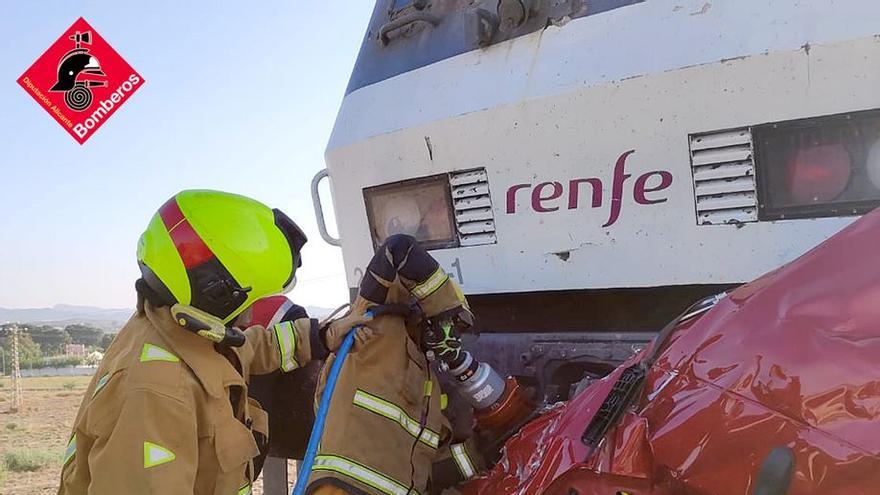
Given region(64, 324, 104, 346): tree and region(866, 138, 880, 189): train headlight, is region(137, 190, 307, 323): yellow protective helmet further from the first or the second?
region(64, 324, 104, 346): tree

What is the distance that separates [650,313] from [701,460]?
3.15 feet

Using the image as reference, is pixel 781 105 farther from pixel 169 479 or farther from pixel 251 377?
pixel 251 377

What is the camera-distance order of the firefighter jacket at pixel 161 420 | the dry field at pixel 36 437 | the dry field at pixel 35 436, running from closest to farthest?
1. the firefighter jacket at pixel 161 420
2. the dry field at pixel 36 437
3. the dry field at pixel 35 436

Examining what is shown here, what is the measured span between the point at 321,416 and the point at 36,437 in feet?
44.7

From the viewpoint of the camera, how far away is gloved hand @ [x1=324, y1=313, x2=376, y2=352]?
93.4 inches

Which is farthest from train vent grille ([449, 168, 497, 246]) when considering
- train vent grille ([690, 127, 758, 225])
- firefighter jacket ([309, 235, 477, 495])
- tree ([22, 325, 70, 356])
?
tree ([22, 325, 70, 356])

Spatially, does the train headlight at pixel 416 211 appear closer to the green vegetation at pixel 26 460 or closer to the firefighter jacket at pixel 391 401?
the firefighter jacket at pixel 391 401

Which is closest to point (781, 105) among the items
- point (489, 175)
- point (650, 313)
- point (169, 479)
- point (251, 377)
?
point (650, 313)

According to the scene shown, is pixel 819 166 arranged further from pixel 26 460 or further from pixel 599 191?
pixel 26 460

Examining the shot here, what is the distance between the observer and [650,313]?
2.31m

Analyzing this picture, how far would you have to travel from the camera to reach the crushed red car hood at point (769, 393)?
4.01ft

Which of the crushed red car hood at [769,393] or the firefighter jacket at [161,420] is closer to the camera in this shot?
the crushed red car hood at [769,393]

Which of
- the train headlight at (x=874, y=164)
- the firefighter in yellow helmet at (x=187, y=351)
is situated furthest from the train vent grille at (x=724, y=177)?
the firefighter in yellow helmet at (x=187, y=351)

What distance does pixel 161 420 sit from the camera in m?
1.98
